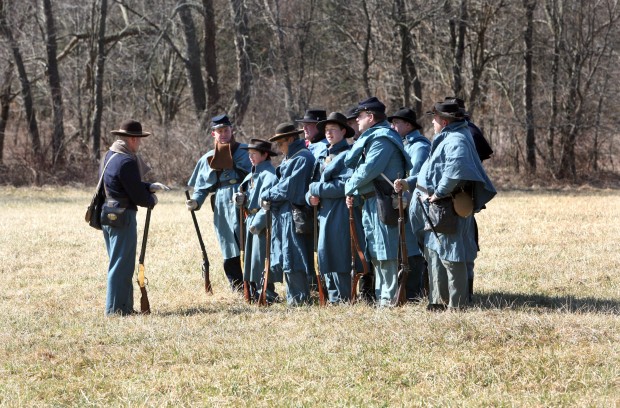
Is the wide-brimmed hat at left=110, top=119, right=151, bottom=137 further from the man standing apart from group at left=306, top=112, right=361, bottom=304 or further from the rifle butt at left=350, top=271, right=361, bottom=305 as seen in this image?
the rifle butt at left=350, top=271, right=361, bottom=305

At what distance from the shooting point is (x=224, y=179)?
1084 centimetres

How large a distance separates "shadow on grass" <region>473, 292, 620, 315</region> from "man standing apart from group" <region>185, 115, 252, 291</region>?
2823 mm

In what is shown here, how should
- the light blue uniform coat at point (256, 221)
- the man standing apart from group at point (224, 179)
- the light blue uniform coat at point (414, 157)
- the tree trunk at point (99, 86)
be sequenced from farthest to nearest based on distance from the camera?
the tree trunk at point (99, 86) < the man standing apart from group at point (224, 179) < the light blue uniform coat at point (256, 221) < the light blue uniform coat at point (414, 157)

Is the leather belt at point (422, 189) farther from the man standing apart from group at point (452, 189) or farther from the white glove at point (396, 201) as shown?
the white glove at point (396, 201)

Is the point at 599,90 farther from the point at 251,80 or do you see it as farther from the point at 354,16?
the point at 251,80

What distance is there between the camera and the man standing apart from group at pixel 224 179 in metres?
10.7

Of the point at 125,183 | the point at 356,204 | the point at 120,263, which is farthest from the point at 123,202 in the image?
→ the point at 356,204

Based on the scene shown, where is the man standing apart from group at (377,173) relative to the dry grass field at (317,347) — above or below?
above

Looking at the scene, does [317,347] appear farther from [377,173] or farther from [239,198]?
[239,198]

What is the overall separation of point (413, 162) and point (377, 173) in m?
0.84

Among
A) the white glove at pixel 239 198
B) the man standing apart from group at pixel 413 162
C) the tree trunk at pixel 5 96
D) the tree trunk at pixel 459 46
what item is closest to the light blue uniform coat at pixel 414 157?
the man standing apart from group at pixel 413 162

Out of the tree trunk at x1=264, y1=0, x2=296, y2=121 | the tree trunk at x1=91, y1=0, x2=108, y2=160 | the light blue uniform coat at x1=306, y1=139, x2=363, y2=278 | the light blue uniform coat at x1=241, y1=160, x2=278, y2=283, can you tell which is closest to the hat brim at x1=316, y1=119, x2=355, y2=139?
the light blue uniform coat at x1=306, y1=139, x2=363, y2=278

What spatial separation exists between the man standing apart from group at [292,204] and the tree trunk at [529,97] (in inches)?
819

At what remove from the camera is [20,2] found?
97.1ft
